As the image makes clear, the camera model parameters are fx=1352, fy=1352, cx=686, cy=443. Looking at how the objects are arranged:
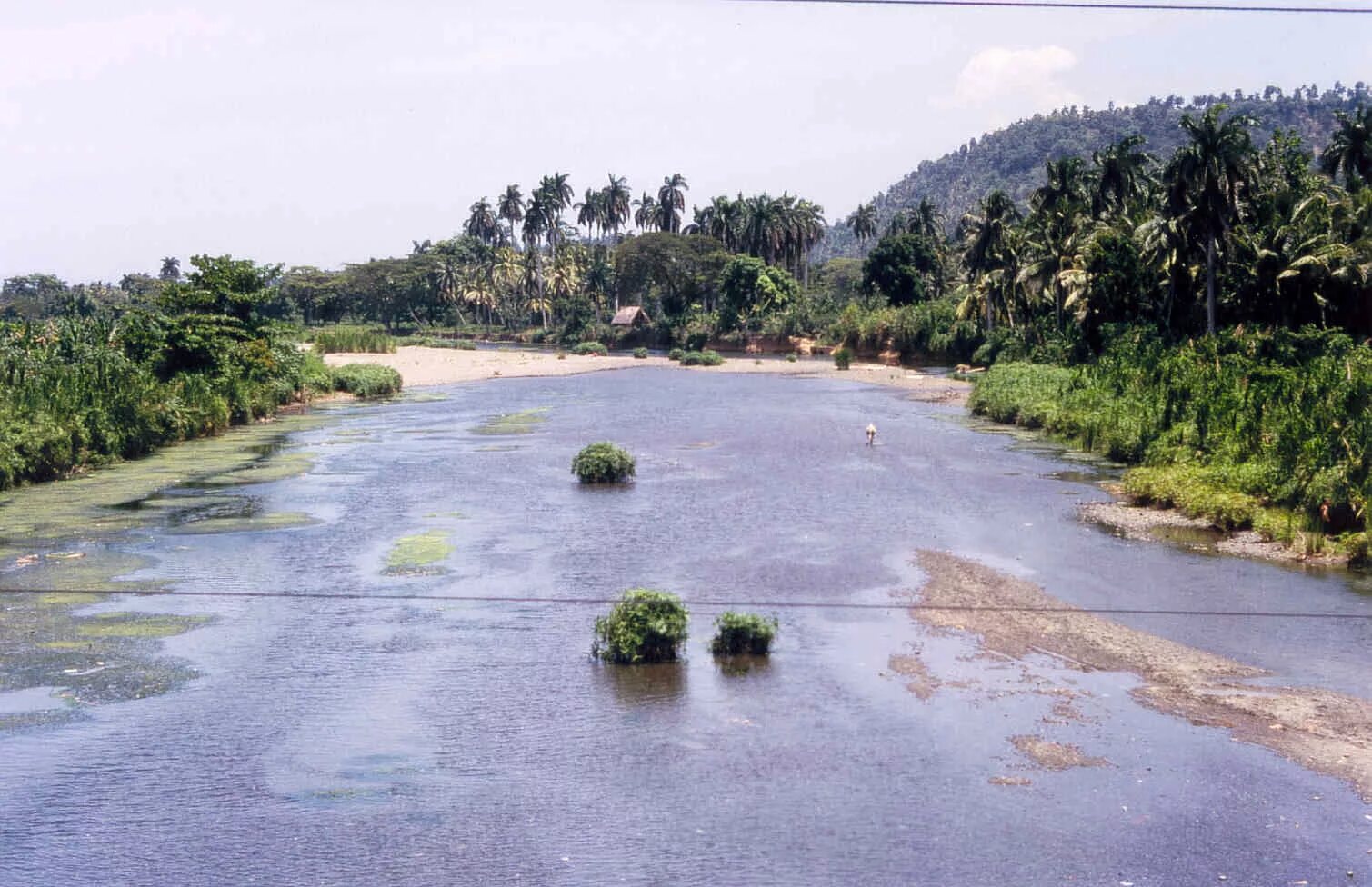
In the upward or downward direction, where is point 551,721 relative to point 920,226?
downward

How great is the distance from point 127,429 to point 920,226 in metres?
94.2

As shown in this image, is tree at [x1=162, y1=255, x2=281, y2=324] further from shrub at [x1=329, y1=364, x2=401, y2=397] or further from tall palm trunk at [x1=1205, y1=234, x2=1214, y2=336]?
tall palm trunk at [x1=1205, y1=234, x2=1214, y2=336]

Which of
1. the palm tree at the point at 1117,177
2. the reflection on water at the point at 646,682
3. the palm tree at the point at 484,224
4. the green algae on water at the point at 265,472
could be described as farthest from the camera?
the palm tree at the point at 484,224

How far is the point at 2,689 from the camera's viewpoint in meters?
19.7

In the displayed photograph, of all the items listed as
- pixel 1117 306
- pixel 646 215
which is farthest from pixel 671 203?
pixel 1117 306

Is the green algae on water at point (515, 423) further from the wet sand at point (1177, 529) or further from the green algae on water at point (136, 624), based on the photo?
the green algae on water at point (136, 624)

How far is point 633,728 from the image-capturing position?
58.7 ft

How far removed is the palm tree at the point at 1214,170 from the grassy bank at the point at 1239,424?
5105mm

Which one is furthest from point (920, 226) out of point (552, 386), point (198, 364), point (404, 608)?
point (404, 608)

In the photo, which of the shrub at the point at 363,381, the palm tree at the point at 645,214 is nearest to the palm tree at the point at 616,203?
the palm tree at the point at 645,214

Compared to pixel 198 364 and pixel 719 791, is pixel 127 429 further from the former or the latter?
pixel 719 791

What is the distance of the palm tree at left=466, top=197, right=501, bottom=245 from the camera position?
602 feet

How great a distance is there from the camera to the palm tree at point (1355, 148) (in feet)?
216

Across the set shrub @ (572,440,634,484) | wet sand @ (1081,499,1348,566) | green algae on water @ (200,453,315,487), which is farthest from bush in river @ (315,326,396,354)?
wet sand @ (1081,499,1348,566)
